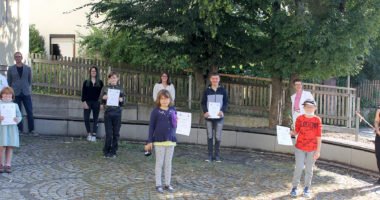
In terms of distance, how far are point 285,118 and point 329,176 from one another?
11.8 feet

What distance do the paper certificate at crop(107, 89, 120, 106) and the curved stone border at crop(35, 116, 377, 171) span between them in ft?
8.06

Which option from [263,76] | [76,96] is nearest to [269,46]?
[263,76]

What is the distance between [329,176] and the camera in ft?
28.9

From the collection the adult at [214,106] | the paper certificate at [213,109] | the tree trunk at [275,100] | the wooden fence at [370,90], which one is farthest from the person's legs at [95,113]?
the wooden fence at [370,90]

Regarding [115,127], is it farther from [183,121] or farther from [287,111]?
[287,111]

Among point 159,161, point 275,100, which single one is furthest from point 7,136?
point 275,100

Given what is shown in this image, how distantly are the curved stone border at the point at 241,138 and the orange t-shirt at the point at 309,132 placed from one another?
2.56 metres

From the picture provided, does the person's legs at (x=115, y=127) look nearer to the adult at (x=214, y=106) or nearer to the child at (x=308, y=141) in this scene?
the adult at (x=214, y=106)

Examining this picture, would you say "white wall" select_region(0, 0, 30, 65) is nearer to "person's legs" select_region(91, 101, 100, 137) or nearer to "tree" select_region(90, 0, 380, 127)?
"tree" select_region(90, 0, 380, 127)

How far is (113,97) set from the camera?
9.40 meters

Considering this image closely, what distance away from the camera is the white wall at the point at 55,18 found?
22.4 m

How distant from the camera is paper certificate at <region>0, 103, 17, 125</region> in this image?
26.1 ft

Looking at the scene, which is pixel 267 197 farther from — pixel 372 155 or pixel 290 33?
pixel 290 33

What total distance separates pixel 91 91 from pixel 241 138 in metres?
3.64
